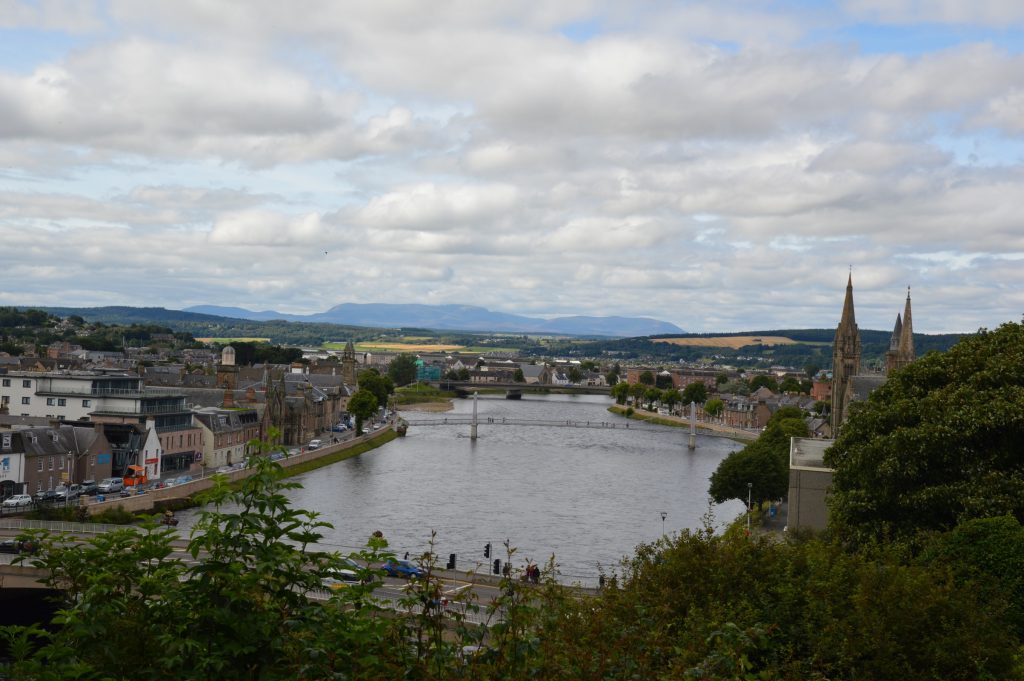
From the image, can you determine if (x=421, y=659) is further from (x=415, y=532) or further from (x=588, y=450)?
(x=588, y=450)

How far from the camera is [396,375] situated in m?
169

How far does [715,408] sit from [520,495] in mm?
77212

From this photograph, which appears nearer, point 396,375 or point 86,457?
point 86,457

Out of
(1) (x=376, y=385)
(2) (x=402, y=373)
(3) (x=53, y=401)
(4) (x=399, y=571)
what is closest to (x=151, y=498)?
(3) (x=53, y=401)

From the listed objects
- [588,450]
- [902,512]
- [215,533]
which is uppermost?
[215,533]

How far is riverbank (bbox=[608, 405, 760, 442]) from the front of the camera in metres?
109

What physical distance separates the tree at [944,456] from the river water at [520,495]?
26.5 feet

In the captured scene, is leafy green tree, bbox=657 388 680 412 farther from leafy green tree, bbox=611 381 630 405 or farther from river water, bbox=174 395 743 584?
river water, bbox=174 395 743 584

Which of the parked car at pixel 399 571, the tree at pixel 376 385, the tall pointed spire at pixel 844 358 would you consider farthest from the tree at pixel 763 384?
the parked car at pixel 399 571

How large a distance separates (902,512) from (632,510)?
2899 centimetres

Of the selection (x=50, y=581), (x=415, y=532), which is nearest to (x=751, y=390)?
(x=415, y=532)

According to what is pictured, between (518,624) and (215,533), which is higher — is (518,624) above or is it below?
below

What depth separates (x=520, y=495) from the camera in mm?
55250

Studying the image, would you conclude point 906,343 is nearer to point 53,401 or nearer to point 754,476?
point 754,476
